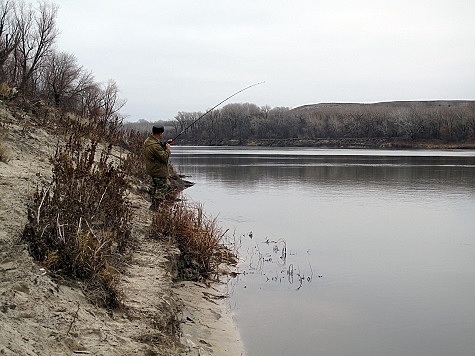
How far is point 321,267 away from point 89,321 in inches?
216

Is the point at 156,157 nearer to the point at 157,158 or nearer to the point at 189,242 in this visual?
the point at 157,158

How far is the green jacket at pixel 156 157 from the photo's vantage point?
8.57m

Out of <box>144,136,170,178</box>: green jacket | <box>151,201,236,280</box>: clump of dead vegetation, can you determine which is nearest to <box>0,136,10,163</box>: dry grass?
<box>144,136,170,178</box>: green jacket

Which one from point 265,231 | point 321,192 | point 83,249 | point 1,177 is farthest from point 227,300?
point 321,192

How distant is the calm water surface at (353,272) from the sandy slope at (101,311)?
54 cm

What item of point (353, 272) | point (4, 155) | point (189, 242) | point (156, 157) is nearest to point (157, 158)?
point (156, 157)

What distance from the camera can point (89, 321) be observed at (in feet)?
13.3

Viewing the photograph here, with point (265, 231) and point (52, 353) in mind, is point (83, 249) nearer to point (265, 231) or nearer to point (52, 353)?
point (52, 353)

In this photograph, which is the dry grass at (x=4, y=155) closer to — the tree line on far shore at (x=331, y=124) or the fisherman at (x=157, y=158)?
the fisherman at (x=157, y=158)

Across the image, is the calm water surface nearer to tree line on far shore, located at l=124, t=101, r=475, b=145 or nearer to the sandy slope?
the sandy slope

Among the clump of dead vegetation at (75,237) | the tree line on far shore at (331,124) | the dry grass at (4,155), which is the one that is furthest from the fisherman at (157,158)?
the tree line on far shore at (331,124)

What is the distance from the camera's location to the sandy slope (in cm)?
361

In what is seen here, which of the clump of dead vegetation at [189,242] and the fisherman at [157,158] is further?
the fisherman at [157,158]

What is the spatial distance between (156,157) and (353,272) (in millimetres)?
3962
